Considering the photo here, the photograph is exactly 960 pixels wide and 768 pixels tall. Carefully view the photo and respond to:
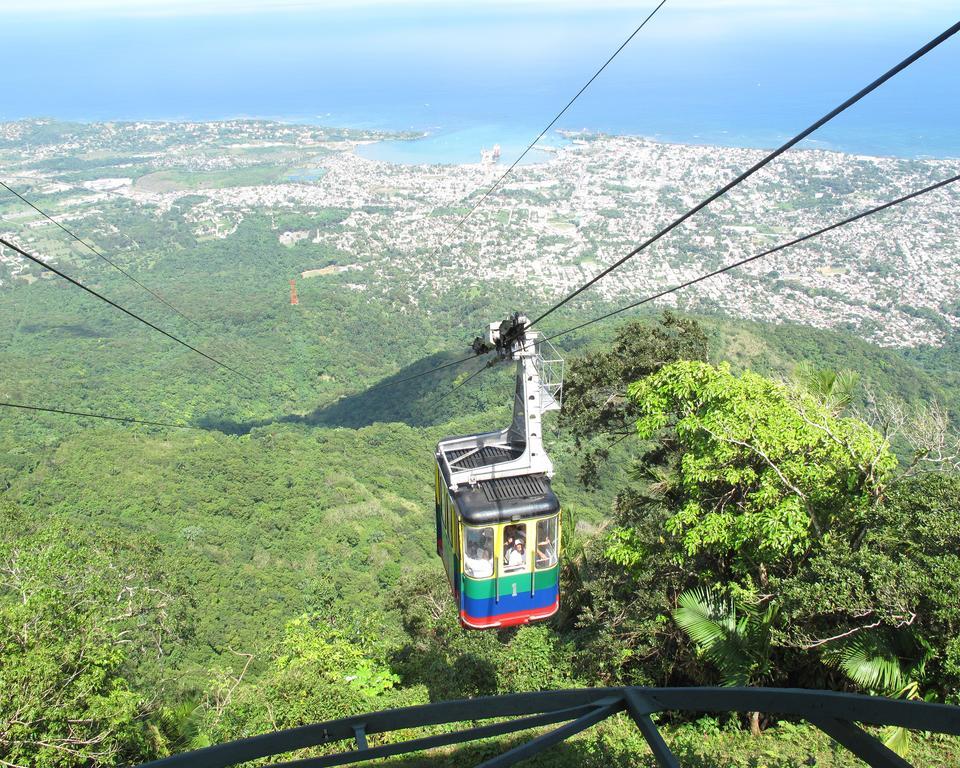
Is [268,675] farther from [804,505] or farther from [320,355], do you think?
[320,355]

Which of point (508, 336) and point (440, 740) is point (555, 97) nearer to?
point (508, 336)

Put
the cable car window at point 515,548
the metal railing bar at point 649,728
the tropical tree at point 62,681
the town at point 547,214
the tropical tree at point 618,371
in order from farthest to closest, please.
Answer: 1. the town at point 547,214
2. the tropical tree at point 618,371
3. the tropical tree at point 62,681
4. the cable car window at point 515,548
5. the metal railing bar at point 649,728

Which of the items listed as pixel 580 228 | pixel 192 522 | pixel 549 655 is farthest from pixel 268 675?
pixel 580 228

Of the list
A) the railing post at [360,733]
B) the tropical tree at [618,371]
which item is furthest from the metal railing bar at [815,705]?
the tropical tree at [618,371]

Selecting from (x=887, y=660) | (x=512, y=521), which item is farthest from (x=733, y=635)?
(x=512, y=521)

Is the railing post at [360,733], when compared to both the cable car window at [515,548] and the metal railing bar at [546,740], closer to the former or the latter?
the metal railing bar at [546,740]

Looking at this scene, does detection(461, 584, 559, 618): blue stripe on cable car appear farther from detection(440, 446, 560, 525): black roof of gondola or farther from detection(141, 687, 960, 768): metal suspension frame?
detection(141, 687, 960, 768): metal suspension frame

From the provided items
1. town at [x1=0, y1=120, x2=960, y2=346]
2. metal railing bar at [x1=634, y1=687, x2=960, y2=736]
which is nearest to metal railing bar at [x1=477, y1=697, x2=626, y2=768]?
metal railing bar at [x1=634, y1=687, x2=960, y2=736]
